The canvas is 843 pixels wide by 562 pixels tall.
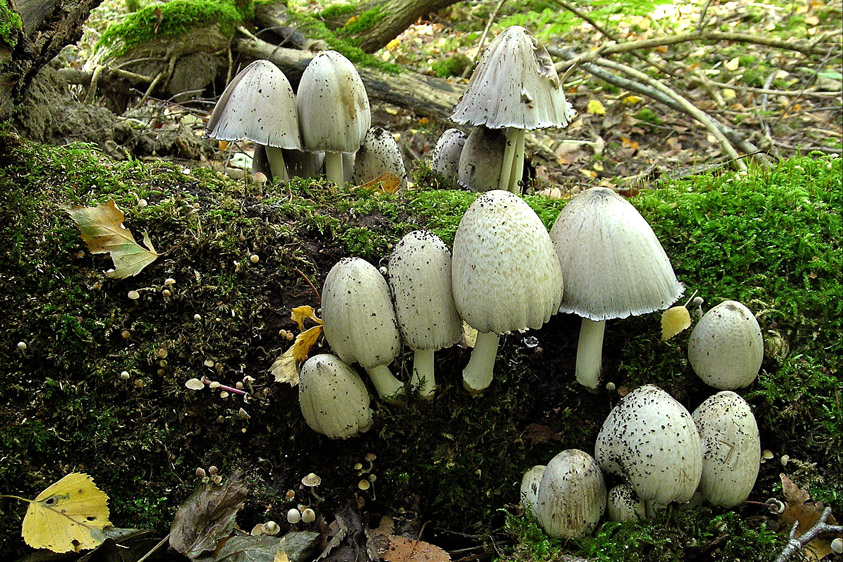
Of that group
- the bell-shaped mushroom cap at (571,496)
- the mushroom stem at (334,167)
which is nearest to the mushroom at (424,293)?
the bell-shaped mushroom cap at (571,496)

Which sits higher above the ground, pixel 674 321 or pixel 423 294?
pixel 423 294

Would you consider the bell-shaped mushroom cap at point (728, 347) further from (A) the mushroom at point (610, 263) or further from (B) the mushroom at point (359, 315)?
(B) the mushroom at point (359, 315)

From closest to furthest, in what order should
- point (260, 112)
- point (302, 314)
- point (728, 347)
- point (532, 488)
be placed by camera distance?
1. point (532, 488)
2. point (728, 347)
3. point (302, 314)
4. point (260, 112)

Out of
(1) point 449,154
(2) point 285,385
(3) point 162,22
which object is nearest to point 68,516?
(2) point 285,385

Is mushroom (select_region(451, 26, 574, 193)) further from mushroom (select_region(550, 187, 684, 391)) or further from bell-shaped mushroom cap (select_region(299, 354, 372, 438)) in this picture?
bell-shaped mushroom cap (select_region(299, 354, 372, 438))

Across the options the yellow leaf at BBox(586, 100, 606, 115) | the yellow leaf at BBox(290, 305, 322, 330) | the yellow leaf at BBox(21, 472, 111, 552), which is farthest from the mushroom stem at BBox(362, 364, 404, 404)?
the yellow leaf at BBox(586, 100, 606, 115)

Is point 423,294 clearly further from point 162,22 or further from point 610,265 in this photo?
point 162,22
